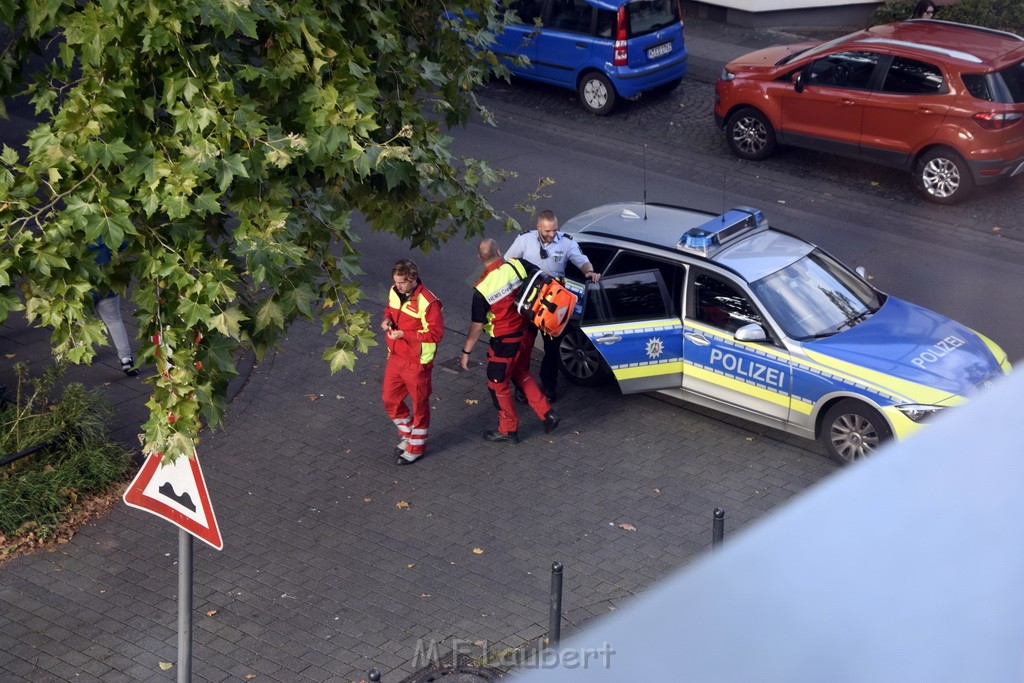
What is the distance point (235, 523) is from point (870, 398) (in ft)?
15.5

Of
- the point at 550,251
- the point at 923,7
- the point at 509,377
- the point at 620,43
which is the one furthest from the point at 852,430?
the point at 923,7

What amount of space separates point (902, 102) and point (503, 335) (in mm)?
7982

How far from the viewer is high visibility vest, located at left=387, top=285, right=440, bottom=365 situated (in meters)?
8.66

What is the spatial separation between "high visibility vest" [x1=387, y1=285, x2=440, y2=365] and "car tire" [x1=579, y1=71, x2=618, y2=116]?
33.3ft

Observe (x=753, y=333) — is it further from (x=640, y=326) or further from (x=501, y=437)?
(x=501, y=437)

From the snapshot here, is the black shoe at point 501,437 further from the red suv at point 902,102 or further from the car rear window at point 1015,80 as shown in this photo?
the car rear window at point 1015,80

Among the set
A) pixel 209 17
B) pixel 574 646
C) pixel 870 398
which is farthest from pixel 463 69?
pixel 574 646

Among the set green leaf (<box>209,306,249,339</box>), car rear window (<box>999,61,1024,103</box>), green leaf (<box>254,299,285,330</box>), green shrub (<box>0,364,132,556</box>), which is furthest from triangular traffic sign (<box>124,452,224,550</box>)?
car rear window (<box>999,61,1024,103</box>)

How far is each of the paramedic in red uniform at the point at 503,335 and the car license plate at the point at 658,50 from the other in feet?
30.3

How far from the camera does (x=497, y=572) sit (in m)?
7.93

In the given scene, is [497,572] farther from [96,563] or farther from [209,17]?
[209,17]

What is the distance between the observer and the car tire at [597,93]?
18094 mm

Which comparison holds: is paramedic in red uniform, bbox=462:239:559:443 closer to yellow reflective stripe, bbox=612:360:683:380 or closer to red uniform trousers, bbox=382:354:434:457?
red uniform trousers, bbox=382:354:434:457

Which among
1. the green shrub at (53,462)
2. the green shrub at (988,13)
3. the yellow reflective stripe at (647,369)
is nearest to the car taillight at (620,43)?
the green shrub at (988,13)
